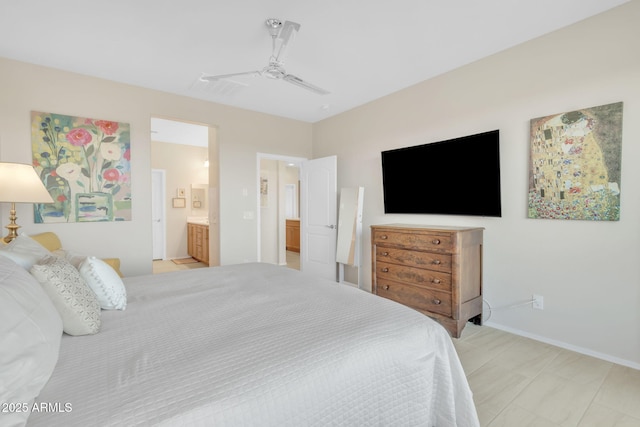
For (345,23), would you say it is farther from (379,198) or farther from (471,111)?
(379,198)

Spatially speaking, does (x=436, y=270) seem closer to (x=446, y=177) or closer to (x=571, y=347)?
(x=446, y=177)

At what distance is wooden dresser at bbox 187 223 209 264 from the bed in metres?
4.13

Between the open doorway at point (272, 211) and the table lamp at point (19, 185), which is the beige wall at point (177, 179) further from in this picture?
the table lamp at point (19, 185)

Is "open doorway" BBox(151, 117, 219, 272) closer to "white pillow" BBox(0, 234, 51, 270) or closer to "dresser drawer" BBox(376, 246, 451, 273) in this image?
"dresser drawer" BBox(376, 246, 451, 273)

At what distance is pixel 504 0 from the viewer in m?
2.08

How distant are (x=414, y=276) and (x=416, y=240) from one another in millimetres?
361

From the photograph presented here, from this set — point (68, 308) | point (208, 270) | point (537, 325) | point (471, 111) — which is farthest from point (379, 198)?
point (68, 308)

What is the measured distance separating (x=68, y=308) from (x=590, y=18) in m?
3.75

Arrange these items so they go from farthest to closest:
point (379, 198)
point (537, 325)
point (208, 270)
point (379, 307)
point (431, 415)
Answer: point (379, 198), point (537, 325), point (208, 270), point (379, 307), point (431, 415)

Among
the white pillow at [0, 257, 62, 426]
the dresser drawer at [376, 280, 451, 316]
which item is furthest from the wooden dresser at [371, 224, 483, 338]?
the white pillow at [0, 257, 62, 426]

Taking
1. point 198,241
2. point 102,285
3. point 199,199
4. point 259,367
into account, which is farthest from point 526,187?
point 199,199

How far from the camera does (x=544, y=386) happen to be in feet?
6.36

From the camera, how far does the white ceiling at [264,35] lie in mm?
2137

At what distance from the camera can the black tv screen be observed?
9.20ft
